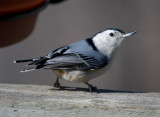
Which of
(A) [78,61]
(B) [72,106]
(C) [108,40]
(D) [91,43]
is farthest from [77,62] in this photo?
(B) [72,106]

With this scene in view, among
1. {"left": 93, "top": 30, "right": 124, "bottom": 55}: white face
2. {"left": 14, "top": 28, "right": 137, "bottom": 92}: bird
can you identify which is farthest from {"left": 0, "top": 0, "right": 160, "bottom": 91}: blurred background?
{"left": 14, "top": 28, "right": 137, "bottom": 92}: bird

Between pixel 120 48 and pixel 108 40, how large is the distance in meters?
1.86

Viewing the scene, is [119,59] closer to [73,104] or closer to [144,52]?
[144,52]

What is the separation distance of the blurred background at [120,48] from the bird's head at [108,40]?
67.0 inches

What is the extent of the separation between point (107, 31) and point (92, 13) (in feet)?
6.62

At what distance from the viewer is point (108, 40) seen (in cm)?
389

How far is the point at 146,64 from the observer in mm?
5797

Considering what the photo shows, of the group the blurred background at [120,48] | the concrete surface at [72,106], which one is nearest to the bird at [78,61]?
the concrete surface at [72,106]

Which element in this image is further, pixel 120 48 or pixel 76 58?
pixel 120 48

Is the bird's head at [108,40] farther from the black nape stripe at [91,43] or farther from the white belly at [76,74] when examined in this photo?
the white belly at [76,74]

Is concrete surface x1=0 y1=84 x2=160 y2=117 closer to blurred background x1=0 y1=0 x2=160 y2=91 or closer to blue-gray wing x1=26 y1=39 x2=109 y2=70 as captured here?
blue-gray wing x1=26 y1=39 x2=109 y2=70

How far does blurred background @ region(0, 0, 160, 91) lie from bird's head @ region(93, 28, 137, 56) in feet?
5.58

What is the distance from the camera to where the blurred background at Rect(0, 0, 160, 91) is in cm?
564

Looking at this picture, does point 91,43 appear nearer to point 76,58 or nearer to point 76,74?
point 76,58
